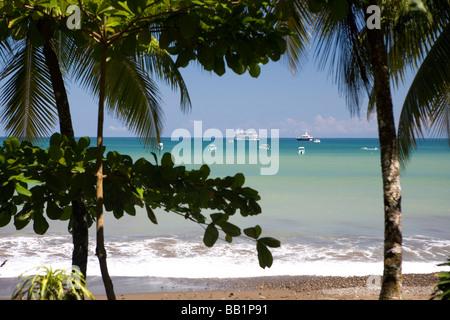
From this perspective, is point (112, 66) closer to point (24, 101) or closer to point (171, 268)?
point (24, 101)

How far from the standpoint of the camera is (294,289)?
22.2 ft

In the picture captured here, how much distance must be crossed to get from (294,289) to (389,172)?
2.97 metres

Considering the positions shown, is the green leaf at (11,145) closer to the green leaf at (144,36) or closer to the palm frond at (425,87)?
the green leaf at (144,36)

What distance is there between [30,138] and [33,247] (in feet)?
13.3

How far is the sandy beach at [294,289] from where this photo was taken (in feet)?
20.8

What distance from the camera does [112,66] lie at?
5.83 m

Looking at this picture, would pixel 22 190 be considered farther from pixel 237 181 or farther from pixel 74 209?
pixel 74 209

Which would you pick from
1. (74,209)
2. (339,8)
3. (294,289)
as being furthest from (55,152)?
(294,289)

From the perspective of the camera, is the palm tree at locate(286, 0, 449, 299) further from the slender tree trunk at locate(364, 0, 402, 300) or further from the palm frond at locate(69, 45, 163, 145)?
the palm frond at locate(69, 45, 163, 145)

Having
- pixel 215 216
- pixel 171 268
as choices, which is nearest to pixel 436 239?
pixel 171 268

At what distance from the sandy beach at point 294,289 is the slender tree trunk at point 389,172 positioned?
1.80 meters

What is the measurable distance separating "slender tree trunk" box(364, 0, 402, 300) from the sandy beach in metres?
1.80

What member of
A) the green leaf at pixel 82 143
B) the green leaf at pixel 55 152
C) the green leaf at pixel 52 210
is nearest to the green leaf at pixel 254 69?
the green leaf at pixel 82 143

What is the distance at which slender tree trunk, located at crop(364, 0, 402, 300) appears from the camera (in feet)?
14.3
